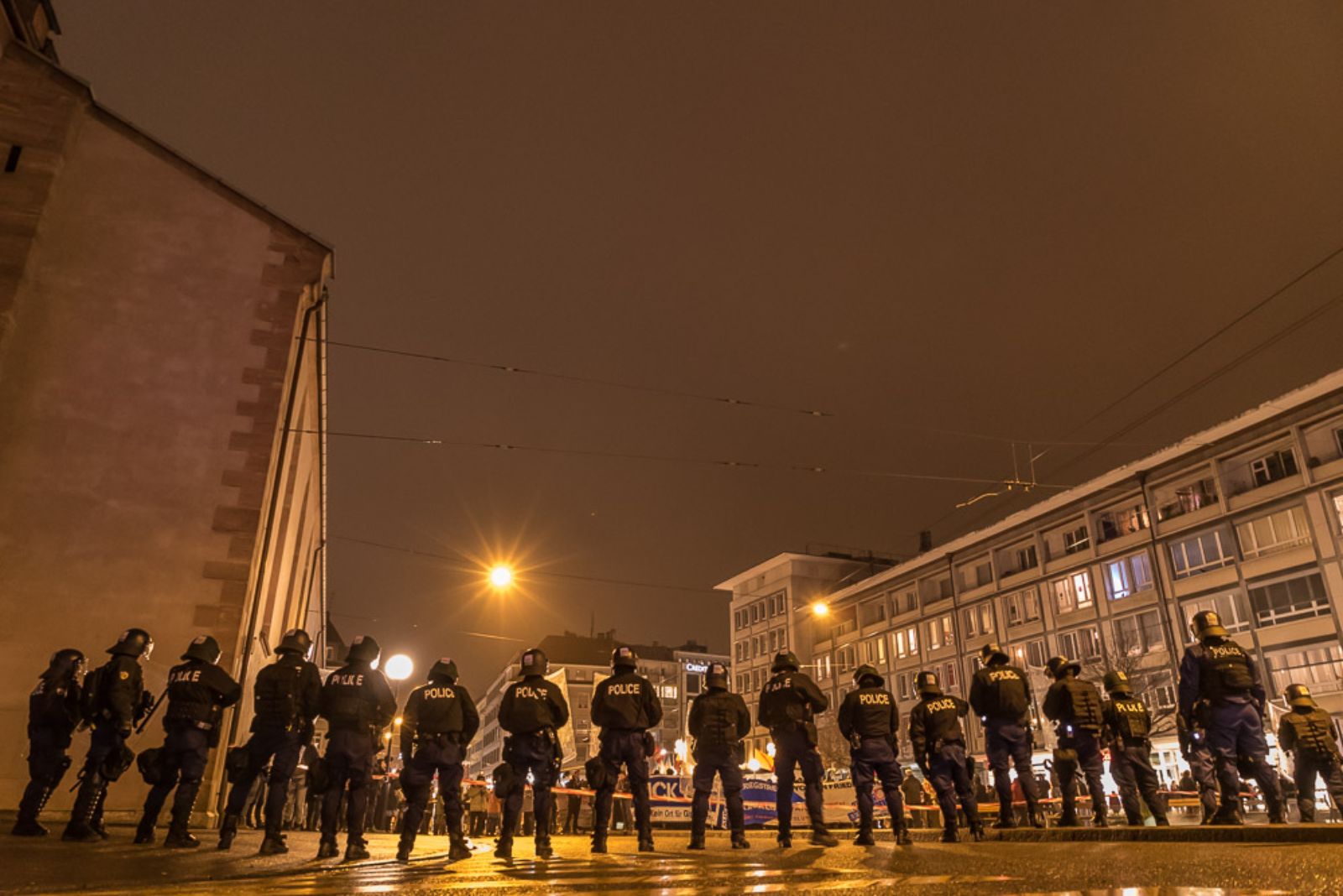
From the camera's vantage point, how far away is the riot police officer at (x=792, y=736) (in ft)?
31.7

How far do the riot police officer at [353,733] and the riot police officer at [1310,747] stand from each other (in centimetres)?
1146

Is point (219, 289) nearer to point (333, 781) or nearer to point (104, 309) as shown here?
point (104, 309)

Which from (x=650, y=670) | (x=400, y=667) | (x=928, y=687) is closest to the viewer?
(x=928, y=687)

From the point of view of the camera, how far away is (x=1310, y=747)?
1187 cm

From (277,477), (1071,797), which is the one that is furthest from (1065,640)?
(277,477)

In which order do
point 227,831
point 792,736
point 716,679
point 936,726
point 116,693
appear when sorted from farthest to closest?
point 716,679 < point 936,726 < point 792,736 < point 116,693 < point 227,831

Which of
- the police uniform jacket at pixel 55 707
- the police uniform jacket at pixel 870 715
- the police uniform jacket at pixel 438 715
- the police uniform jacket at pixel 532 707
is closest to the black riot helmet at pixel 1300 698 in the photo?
the police uniform jacket at pixel 870 715

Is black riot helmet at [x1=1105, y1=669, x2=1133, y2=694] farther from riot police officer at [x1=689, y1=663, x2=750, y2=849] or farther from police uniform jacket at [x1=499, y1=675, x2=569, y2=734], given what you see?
police uniform jacket at [x1=499, y1=675, x2=569, y2=734]

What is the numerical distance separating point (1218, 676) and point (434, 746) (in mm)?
8463

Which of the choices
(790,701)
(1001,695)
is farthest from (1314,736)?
(790,701)

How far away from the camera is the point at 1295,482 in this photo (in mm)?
36688

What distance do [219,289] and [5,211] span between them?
10.1 ft

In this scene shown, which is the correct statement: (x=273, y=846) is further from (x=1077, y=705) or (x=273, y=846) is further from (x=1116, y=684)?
(x=1116, y=684)

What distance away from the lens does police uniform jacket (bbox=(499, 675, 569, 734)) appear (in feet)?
29.6
